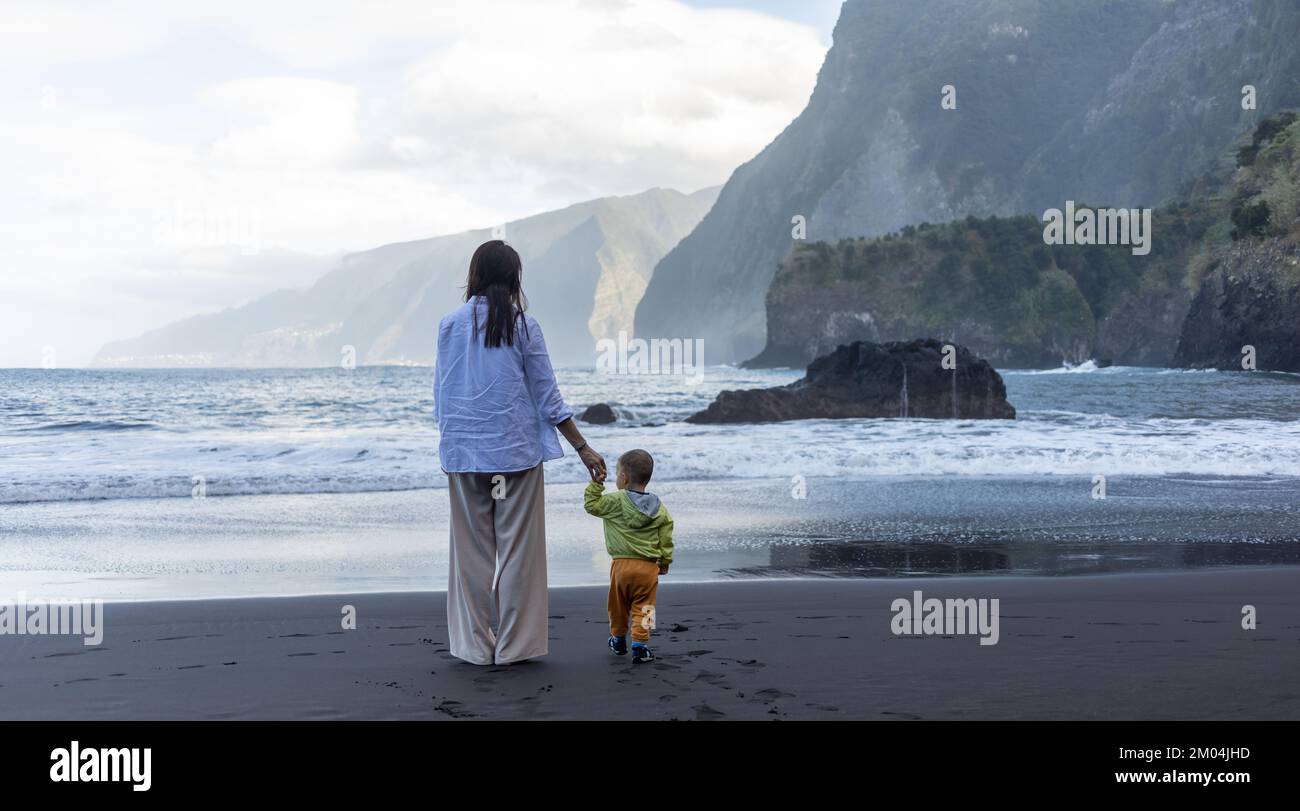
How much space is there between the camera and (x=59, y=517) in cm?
1091

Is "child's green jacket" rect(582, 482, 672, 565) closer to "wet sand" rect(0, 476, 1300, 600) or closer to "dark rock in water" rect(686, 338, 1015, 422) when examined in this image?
"wet sand" rect(0, 476, 1300, 600)

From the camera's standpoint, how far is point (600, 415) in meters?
28.9

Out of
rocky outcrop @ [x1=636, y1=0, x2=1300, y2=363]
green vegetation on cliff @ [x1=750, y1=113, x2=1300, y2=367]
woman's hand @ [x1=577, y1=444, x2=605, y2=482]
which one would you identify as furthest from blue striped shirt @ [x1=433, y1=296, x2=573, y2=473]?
rocky outcrop @ [x1=636, y1=0, x2=1300, y2=363]

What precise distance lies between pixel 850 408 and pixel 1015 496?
53.3 feet

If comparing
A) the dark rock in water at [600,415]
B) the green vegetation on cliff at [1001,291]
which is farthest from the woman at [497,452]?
the green vegetation on cliff at [1001,291]

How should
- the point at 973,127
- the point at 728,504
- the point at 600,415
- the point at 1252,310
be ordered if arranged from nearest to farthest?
the point at 728,504 < the point at 600,415 < the point at 1252,310 < the point at 973,127

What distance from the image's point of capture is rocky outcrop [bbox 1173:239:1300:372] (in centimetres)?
5872

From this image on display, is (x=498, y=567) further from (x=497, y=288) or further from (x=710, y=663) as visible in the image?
(x=497, y=288)

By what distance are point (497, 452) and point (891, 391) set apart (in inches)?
970

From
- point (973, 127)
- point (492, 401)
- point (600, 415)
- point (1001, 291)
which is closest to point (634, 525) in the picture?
point (492, 401)

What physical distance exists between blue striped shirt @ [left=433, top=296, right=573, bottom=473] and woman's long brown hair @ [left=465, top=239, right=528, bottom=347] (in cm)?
3

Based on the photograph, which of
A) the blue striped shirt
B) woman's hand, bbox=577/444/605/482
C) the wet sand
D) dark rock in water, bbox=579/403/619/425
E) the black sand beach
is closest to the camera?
the black sand beach
